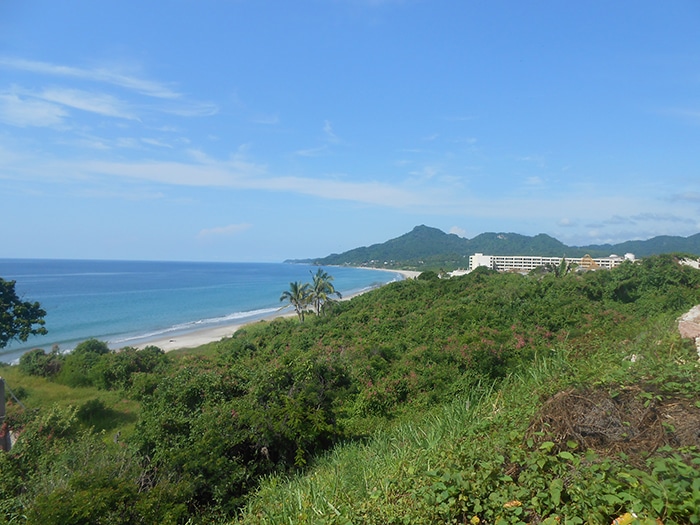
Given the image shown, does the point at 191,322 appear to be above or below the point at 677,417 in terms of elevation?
below

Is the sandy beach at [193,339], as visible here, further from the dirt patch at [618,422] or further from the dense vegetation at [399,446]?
the dirt patch at [618,422]

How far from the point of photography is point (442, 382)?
588 inches

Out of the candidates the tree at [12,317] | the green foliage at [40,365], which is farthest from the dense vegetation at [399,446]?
the green foliage at [40,365]

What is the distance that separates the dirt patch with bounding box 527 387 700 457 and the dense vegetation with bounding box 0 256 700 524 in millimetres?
16

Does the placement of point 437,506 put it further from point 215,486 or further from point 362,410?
point 362,410

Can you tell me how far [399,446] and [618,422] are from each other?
2.52 m

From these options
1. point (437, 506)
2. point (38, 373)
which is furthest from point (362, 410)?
point (38, 373)

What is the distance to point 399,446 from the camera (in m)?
5.38

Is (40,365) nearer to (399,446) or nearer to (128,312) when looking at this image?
(399,446)

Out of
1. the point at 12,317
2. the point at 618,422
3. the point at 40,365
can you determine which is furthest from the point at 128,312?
the point at 618,422

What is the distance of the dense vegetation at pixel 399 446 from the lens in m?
3.23

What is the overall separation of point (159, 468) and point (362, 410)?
8.19m

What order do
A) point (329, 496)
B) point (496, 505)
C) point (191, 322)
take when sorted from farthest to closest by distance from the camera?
point (191, 322), point (329, 496), point (496, 505)

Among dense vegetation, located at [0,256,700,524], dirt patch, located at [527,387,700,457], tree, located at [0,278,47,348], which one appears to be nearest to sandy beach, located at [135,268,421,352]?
tree, located at [0,278,47,348]
